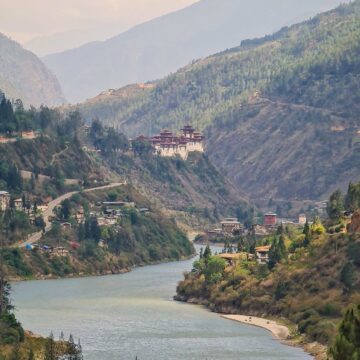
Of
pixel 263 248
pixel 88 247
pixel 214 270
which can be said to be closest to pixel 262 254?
pixel 263 248

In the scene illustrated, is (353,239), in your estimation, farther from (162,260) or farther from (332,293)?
(162,260)

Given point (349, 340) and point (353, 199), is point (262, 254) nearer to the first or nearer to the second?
point (353, 199)

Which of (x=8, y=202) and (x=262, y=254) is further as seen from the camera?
(x=8, y=202)

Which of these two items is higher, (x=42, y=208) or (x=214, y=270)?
(x=42, y=208)

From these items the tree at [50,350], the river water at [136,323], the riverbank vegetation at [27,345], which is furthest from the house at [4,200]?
the tree at [50,350]

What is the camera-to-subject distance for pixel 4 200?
→ 600ft

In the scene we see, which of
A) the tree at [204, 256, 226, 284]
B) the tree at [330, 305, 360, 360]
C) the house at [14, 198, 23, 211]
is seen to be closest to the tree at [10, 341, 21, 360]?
the tree at [330, 305, 360, 360]

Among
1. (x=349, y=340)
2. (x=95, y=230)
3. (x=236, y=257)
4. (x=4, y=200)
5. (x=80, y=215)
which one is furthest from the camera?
(x=80, y=215)

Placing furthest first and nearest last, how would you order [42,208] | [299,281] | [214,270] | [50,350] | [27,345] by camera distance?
[42,208] < [214,270] < [299,281] < [27,345] < [50,350]

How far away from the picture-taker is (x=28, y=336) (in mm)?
100938

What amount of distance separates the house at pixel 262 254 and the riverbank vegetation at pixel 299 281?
838 mm

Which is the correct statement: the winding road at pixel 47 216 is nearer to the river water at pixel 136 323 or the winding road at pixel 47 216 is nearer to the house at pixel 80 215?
the house at pixel 80 215

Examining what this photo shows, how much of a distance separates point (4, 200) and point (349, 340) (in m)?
113

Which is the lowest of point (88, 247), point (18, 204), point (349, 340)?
point (88, 247)
